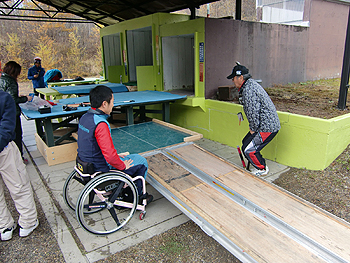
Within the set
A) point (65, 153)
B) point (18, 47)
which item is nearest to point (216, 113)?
point (65, 153)

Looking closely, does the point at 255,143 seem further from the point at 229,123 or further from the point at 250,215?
the point at 229,123

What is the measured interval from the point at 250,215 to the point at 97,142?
172cm

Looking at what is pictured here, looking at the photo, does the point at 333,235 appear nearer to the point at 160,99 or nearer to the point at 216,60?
the point at 160,99

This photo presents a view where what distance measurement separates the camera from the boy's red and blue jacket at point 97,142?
2.51 m

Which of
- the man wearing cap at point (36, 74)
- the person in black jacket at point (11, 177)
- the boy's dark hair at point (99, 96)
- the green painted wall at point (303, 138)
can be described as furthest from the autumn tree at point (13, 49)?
the boy's dark hair at point (99, 96)

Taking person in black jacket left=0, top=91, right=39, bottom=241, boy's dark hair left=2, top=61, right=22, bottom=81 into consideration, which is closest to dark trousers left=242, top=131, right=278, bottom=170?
person in black jacket left=0, top=91, right=39, bottom=241

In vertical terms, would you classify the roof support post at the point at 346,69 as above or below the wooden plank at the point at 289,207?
above

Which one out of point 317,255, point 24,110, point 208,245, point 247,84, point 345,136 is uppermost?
point 247,84

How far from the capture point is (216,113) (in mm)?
5918

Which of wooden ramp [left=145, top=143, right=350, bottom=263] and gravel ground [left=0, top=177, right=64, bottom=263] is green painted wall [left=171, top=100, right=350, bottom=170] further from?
gravel ground [left=0, top=177, right=64, bottom=263]

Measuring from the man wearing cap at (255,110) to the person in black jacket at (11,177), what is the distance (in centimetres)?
282

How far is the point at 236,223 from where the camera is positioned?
2512mm

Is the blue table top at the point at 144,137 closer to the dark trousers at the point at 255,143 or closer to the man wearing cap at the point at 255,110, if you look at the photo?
the dark trousers at the point at 255,143

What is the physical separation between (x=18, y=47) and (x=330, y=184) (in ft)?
84.3
